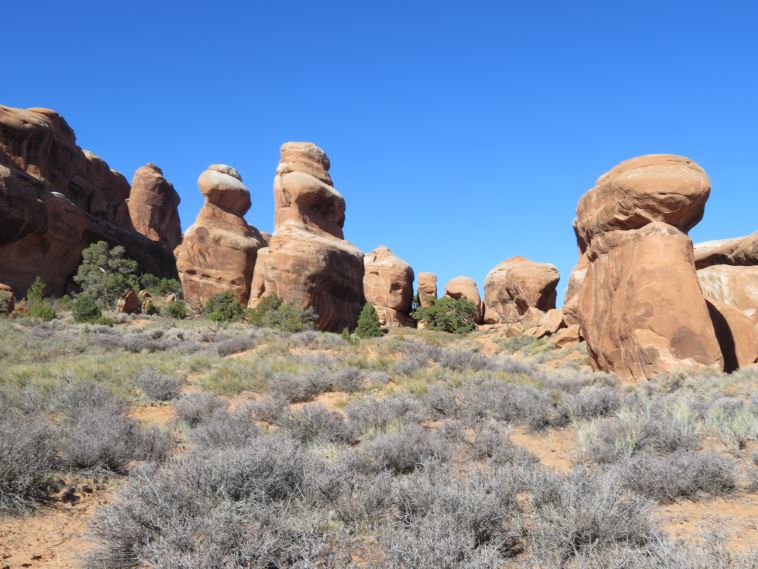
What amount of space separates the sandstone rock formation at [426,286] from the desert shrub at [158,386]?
4932 cm

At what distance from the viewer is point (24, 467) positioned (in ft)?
14.3

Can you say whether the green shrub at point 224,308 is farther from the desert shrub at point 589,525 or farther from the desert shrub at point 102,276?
the desert shrub at point 589,525

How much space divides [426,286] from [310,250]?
2879 cm

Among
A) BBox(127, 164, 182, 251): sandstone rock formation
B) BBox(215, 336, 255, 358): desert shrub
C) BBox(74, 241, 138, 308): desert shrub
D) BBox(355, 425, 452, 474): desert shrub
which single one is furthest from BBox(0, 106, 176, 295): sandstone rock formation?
BBox(355, 425, 452, 474): desert shrub

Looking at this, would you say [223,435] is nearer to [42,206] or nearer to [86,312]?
[86,312]

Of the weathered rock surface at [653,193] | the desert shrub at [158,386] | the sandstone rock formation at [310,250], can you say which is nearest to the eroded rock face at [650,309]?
the weathered rock surface at [653,193]

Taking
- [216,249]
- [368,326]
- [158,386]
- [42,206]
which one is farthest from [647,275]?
[42,206]

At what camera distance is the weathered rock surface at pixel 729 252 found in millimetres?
19344

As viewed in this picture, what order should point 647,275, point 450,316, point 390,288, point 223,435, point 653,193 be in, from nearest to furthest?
point 223,435
point 647,275
point 653,193
point 450,316
point 390,288

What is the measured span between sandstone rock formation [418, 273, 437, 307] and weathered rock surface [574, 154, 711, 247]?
4402cm

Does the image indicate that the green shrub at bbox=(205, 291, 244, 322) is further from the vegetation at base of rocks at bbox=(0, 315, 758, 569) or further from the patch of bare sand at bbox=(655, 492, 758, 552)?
the patch of bare sand at bbox=(655, 492, 758, 552)

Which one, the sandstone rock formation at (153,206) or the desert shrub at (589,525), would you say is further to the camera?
the sandstone rock formation at (153,206)

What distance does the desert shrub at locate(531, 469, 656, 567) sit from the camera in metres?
3.25

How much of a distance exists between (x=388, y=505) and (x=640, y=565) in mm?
1812
